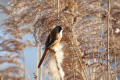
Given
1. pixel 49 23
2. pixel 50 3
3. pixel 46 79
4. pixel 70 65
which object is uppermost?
pixel 50 3

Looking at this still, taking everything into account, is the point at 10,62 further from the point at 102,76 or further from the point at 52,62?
the point at 52,62

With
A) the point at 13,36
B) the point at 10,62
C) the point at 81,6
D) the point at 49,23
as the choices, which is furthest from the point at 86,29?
the point at 10,62

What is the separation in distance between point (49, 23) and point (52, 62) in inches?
19.6

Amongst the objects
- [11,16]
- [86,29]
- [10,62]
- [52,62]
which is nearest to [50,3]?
[86,29]

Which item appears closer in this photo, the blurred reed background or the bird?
the bird

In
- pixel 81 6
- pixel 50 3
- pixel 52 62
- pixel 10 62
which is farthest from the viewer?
pixel 10 62

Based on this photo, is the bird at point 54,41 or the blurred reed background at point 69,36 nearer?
the bird at point 54,41

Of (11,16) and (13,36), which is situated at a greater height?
(11,16)

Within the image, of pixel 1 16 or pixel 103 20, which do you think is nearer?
pixel 103 20

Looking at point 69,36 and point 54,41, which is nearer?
point 54,41

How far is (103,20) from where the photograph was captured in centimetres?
361

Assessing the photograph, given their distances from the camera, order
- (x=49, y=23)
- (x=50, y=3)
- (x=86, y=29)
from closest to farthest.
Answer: (x=49, y=23) < (x=50, y=3) < (x=86, y=29)

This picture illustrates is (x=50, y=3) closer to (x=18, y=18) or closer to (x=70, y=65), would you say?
(x=70, y=65)

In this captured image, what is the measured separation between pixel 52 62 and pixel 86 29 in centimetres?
145
